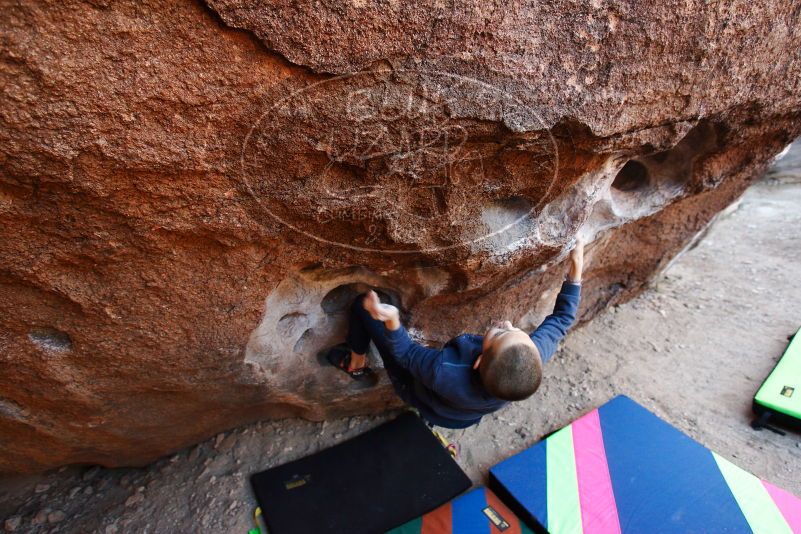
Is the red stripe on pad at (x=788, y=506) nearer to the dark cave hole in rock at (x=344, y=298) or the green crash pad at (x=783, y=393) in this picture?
the green crash pad at (x=783, y=393)

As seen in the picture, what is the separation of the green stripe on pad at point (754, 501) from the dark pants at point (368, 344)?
1.22 meters

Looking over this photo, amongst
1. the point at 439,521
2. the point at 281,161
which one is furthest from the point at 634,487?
the point at 281,161

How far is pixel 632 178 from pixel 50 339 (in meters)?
2.14

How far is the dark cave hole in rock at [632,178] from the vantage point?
2010mm

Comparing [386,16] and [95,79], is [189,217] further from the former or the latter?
[386,16]

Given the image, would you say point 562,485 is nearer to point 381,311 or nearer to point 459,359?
point 459,359

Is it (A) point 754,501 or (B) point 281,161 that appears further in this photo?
(A) point 754,501

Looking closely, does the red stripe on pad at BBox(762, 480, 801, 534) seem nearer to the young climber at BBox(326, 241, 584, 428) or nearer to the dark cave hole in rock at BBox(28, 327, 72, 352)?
the young climber at BBox(326, 241, 584, 428)

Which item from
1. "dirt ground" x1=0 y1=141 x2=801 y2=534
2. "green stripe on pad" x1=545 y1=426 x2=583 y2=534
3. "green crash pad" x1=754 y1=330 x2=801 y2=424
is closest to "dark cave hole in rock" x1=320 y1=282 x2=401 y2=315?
"dirt ground" x1=0 y1=141 x2=801 y2=534

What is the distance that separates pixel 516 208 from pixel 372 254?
1.56 ft

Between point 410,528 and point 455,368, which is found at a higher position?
point 455,368

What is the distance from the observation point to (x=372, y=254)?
139 cm

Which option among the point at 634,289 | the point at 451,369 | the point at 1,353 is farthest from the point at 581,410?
the point at 1,353

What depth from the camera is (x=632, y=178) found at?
6.71ft
